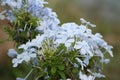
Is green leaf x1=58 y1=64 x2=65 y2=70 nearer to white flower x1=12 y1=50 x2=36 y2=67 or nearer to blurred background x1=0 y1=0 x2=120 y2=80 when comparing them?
white flower x1=12 y1=50 x2=36 y2=67

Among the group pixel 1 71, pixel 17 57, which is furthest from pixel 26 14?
pixel 1 71

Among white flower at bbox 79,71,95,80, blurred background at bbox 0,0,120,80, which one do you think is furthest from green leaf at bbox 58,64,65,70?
blurred background at bbox 0,0,120,80

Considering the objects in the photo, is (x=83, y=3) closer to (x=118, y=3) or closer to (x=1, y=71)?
(x=118, y=3)

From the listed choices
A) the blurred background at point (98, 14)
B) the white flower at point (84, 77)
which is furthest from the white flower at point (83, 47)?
the blurred background at point (98, 14)

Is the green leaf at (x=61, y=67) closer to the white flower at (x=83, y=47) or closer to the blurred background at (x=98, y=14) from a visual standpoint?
the white flower at (x=83, y=47)

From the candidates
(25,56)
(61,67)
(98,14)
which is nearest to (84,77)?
(61,67)

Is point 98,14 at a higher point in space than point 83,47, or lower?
higher

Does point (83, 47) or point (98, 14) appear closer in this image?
point (83, 47)

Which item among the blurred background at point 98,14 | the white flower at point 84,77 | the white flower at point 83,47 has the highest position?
the blurred background at point 98,14

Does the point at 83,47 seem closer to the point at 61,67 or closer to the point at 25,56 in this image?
the point at 61,67

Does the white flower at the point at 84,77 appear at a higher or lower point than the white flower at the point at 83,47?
lower

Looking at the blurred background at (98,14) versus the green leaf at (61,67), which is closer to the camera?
the green leaf at (61,67)
